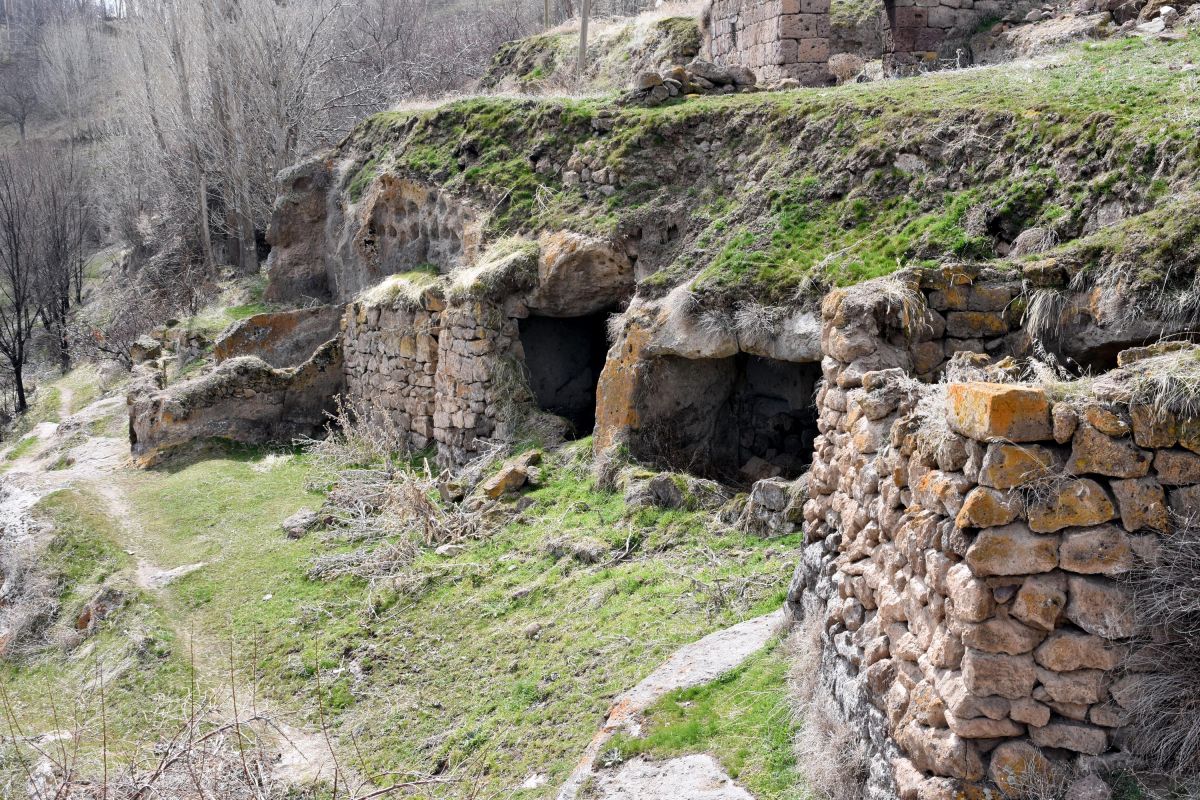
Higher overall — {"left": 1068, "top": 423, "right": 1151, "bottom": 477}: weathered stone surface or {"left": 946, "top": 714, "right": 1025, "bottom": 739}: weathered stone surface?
{"left": 1068, "top": 423, "right": 1151, "bottom": 477}: weathered stone surface

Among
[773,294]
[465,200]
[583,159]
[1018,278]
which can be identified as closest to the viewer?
[1018,278]

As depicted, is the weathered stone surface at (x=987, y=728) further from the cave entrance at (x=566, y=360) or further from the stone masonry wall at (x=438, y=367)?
the cave entrance at (x=566, y=360)

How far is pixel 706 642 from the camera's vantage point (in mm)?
6332

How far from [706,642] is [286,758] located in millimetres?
3170

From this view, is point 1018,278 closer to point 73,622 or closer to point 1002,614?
point 1002,614

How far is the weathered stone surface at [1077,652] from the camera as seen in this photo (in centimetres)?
356

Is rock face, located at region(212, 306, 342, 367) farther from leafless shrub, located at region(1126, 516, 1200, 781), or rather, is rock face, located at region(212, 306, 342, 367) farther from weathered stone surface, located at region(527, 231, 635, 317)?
leafless shrub, located at region(1126, 516, 1200, 781)

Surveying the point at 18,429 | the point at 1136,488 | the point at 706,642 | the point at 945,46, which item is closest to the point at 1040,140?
the point at 706,642

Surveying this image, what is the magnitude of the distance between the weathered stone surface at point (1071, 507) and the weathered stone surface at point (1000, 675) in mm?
473

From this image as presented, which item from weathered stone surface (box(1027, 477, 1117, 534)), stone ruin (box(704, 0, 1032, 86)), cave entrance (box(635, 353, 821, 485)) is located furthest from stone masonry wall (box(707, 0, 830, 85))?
weathered stone surface (box(1027, 477, 1117, 534))

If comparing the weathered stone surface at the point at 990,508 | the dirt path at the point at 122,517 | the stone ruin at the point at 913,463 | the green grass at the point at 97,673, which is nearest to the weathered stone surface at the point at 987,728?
the stone ruin at the point at 913,463

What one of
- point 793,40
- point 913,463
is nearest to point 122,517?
point 793,40

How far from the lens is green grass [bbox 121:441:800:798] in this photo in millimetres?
6574

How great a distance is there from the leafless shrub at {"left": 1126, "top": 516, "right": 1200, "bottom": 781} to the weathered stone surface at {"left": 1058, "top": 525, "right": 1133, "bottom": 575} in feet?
0.22
